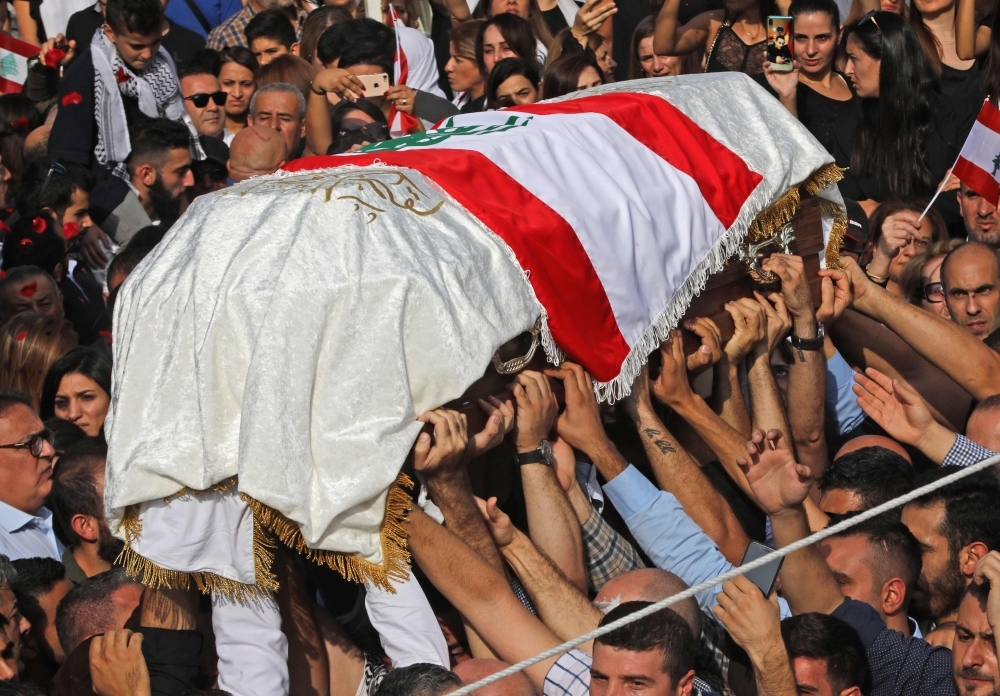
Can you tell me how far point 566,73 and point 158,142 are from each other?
1.92 meters

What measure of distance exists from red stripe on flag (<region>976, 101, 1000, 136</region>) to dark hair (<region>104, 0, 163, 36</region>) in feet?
13.2

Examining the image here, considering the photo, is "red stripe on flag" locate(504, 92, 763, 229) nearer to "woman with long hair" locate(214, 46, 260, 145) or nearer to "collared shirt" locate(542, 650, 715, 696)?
"collared shirt" locate(542, 650, 715, 696)

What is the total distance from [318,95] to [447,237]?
3.55m

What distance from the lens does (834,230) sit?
4770 mm

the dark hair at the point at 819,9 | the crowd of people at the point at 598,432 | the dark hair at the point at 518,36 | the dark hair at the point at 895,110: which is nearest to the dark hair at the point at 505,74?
the crowd of people at the point at 598,432

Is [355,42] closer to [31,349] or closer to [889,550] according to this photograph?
[31,349]

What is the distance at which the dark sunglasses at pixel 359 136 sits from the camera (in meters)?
5.62

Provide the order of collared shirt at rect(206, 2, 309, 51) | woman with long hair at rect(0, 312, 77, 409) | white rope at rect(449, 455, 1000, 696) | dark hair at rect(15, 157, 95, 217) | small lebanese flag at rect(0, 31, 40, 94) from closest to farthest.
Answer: white rope at rect(449, 455, 1000, 696)
woman with long hair at rect(0, 312, 77, 409)
dark hair at rect(15, 157, 95, 217)
small lebanese flag at rect(0, 31, 40, 94)
collared shirt at rect(206, 2, 309, 51)

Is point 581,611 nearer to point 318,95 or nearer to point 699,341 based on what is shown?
point 699,341

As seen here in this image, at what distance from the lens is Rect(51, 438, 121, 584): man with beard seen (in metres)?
4.21

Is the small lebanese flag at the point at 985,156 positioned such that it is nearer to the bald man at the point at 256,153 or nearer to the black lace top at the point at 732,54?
the black lace top at the point at 732,54

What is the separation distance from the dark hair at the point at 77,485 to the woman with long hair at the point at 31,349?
2.80 ft

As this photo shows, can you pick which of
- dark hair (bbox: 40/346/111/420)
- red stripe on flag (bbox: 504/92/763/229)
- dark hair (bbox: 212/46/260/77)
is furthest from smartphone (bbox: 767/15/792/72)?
dark hair (bbox: 40/346/111/420)

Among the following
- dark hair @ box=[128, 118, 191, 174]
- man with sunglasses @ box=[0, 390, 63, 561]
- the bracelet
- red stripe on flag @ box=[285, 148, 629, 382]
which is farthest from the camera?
dark hair @ box=[128, 118, 191, 174]
